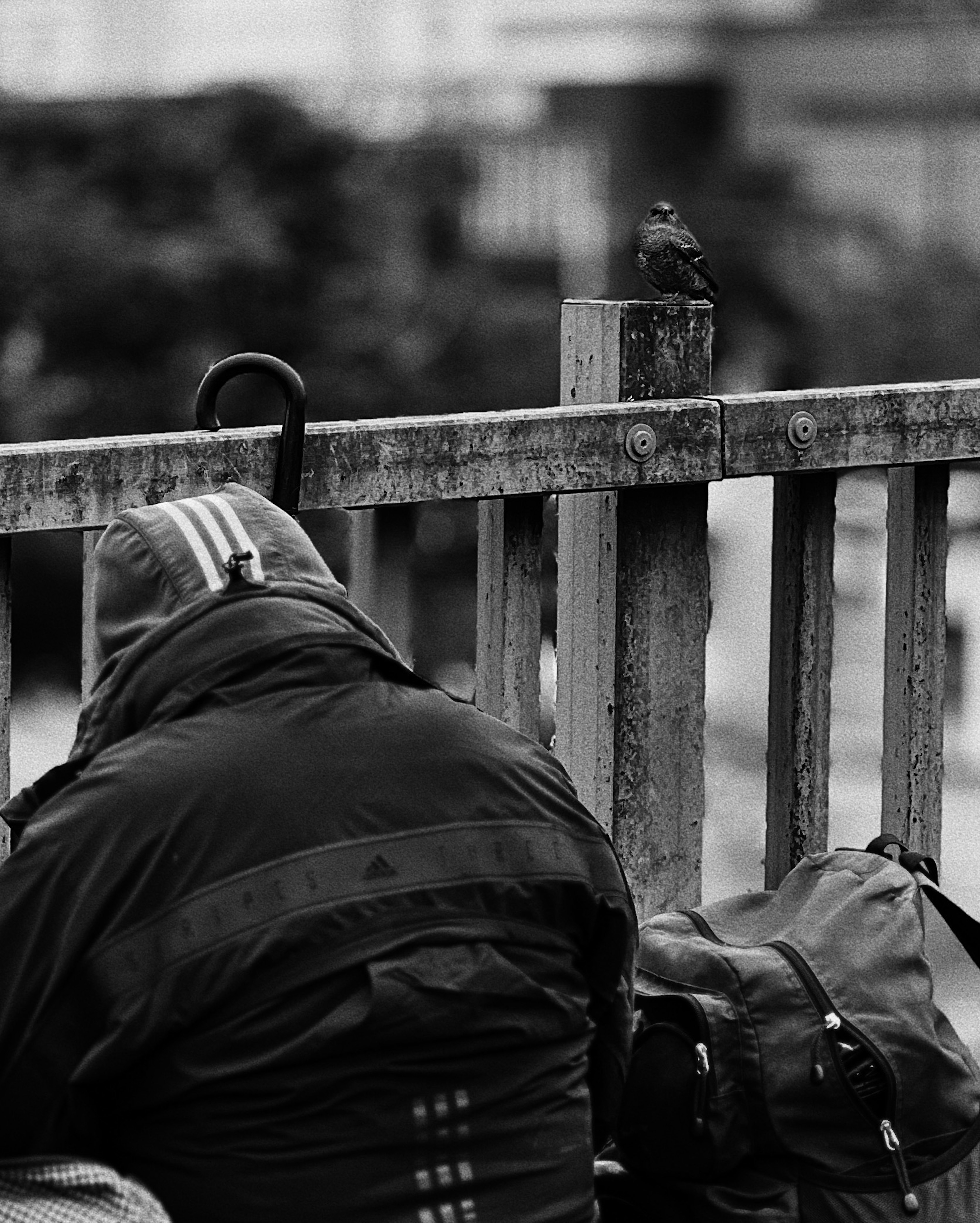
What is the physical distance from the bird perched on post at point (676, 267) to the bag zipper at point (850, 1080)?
112 cm

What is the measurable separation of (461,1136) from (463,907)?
207mm

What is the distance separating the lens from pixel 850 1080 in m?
2.44

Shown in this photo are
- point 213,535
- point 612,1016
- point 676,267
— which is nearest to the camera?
point 213,535

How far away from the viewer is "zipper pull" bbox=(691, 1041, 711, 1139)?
7.91 ft

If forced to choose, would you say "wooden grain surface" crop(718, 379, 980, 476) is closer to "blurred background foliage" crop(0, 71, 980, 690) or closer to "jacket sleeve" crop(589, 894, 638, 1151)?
"jacket sleeve" crop(589, 894, 638, 1151)

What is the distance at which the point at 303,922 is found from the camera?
1.89 metres

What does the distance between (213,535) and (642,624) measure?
1.11m

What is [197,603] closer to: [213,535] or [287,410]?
[213,535]

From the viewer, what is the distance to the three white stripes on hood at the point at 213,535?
78.4 inches

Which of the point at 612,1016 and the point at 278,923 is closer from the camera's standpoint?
the point at 278,923

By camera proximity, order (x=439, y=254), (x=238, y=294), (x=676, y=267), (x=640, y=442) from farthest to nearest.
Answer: (x=439, y=254), (x=238, y=294), (x=676, y=267), (x=640, y=442)

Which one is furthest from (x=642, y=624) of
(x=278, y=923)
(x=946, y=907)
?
(x=278, y=923)

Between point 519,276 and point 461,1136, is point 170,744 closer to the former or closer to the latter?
point 461,1136

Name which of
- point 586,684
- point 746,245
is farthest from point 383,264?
point 586,684
